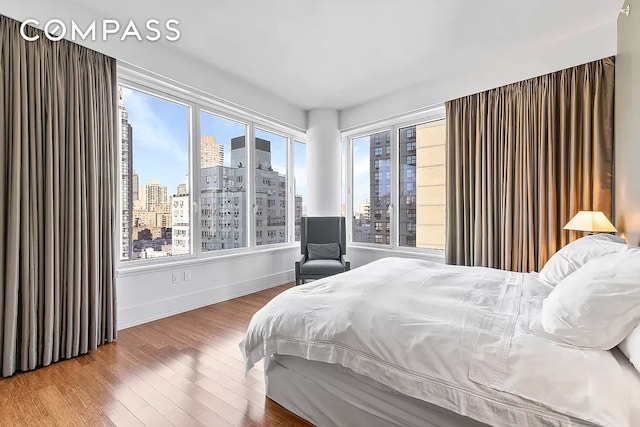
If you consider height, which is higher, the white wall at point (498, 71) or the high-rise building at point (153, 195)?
the white wall at point (498, 71)

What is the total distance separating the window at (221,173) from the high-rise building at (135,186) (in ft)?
2.30

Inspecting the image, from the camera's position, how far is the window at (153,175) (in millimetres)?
3132

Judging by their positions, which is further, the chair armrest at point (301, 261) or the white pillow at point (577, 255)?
the chair armrest at point (301, 261)

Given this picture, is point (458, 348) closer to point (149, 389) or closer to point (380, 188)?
point (149, 389)

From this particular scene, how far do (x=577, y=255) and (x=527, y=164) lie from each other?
1.58 m

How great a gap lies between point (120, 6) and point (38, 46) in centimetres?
70

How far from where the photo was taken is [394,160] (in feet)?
15.4

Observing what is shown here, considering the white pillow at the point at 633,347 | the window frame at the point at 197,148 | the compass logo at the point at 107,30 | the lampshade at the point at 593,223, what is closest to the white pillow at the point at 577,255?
the lampshade at the point at 593,223

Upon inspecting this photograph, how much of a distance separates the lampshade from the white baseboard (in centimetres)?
364

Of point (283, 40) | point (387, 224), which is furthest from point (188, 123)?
point (387, 224)

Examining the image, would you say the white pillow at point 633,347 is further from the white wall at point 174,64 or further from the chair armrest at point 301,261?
the white wall at point 174,64

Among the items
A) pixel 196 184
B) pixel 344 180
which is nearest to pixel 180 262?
pixel 196 184

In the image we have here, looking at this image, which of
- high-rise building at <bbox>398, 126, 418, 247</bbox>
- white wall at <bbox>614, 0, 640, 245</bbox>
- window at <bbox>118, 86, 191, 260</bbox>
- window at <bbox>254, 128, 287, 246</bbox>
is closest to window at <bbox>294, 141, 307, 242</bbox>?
window at <bbox>254, 128, 287, 246</bbox>

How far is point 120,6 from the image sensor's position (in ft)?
8.38
